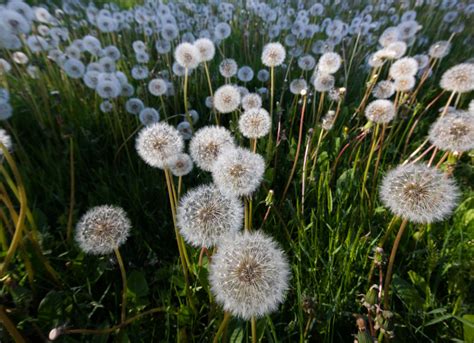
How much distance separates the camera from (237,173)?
1.43 metres

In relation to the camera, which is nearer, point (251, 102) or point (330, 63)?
point (251, 102)

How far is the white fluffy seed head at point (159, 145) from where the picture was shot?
5.08 feet

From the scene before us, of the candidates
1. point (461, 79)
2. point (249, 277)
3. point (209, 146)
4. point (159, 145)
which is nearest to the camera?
point (249, 277)

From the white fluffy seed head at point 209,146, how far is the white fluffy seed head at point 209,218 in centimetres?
32

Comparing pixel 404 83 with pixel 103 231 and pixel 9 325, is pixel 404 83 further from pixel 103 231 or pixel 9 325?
pixel 9 325

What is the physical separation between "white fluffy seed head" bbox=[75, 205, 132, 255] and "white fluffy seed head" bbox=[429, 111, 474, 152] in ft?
5.65

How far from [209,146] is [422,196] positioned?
105cm

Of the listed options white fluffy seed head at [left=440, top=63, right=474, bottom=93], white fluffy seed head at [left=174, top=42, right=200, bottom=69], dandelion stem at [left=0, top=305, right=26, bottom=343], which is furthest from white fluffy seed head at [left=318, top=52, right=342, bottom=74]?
dandelion stem at [left=0, top=305, right=26, bottom=343]

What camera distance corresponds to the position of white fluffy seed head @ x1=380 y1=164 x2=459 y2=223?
1.31 m

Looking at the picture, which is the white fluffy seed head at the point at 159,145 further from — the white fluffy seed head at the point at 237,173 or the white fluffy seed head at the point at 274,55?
the white fluffy seed head at the point at 274,55

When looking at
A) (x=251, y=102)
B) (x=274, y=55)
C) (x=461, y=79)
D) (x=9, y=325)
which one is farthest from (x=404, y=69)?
(x=9, y=325)

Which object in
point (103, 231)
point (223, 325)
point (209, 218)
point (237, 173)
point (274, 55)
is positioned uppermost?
point (274, 55)

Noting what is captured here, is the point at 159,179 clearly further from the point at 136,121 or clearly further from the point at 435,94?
the point at 435,94

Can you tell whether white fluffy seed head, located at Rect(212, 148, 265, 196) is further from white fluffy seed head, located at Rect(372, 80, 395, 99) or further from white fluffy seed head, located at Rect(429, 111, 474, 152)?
white fluffy seed head, located at Rect(372, 80, 395, 99)
